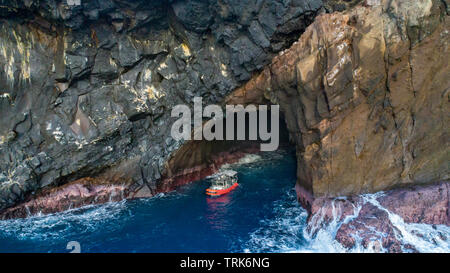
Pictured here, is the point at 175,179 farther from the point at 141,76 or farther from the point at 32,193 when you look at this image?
the point at 32,193

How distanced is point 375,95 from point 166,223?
70.5 feet

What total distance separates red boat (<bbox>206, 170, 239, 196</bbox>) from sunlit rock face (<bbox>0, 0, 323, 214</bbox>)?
5810mm

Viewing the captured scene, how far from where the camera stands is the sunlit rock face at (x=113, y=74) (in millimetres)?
33281

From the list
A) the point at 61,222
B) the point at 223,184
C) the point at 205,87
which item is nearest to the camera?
the point at 61,222

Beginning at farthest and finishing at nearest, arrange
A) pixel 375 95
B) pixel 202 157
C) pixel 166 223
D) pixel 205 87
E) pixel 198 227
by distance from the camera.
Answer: pixel 202 157 → pixel 205 87 → pixel 166 223 → pixel 198 227 → pixel 375 95

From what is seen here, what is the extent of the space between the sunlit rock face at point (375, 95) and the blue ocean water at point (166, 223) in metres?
6.33

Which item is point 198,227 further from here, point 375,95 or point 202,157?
point 375,95

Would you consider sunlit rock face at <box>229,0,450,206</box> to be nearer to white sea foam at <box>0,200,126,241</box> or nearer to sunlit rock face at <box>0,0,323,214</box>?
sunlit rock face at <box>0,0,323,214</box>

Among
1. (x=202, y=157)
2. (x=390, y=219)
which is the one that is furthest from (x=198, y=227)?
(x=390, y=219)

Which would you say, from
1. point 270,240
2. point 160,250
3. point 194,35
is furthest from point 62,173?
point 270,240

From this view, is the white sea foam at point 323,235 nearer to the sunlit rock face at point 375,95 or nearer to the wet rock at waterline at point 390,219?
the wet rock at waterline at point 390,219

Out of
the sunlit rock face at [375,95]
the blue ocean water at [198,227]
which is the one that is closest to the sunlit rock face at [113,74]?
the blue ocean water at [198,227]

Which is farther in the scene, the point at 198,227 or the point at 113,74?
the point at 113,74

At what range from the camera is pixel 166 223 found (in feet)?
101
